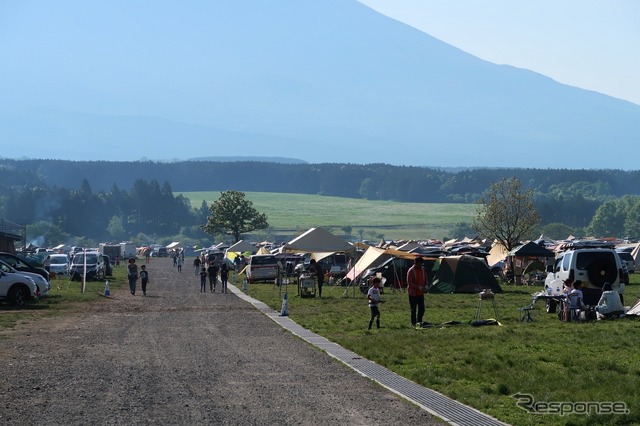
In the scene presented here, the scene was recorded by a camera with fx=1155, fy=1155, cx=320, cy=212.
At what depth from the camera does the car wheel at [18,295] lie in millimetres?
36406

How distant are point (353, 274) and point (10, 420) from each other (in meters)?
39.4

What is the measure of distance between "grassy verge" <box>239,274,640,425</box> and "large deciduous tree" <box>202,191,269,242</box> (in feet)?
328

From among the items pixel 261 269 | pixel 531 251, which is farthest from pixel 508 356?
pixel 261 269

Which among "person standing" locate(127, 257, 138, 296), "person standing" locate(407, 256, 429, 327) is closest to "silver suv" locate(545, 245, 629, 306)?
"person standing" locate(407, 256, 429, 327)

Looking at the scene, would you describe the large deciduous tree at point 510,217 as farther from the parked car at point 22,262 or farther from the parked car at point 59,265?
the parked car at point 22,262

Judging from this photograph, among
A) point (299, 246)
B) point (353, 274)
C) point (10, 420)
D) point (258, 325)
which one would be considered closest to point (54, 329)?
point (258, 325)

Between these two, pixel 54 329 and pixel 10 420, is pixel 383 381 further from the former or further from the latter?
pixel 54 329

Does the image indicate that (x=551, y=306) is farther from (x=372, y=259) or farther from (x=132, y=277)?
(x=372, y=259)

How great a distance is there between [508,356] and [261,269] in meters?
43.5

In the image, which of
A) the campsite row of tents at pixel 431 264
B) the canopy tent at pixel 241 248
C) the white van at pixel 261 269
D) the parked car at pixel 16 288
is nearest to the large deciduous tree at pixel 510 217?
the white van at pixel 261 269

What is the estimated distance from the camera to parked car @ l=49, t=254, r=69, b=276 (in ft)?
217

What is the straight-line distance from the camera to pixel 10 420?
12547 mm

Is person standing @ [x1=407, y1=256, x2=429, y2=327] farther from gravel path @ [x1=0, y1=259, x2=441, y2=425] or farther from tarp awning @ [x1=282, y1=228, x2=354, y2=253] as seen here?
tarp awning @ [x1=282, y1=228, x2=354, y2=253]

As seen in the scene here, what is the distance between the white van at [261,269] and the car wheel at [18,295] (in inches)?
1000
